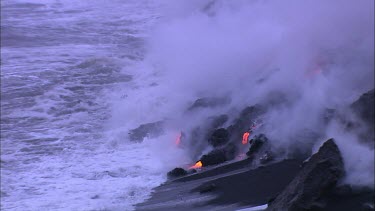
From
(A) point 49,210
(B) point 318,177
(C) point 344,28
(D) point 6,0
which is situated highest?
(D) point 6,0

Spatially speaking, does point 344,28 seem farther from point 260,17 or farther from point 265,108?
point 260,17

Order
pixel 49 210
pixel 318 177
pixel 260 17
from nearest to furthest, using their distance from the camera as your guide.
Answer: pixel 318 177
pixel 49 210
pixel 260 17

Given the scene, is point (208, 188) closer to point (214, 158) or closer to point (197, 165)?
point (214, 158)

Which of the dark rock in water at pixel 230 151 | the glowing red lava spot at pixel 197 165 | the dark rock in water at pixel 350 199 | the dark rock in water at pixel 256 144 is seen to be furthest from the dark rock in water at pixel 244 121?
the dark rock in water at pixel 350 199

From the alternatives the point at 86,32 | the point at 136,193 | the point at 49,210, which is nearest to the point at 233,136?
the point at 136,193

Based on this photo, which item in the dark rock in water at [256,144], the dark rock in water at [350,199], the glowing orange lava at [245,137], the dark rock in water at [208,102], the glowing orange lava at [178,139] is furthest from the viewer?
the dark rock in water at [208,102]

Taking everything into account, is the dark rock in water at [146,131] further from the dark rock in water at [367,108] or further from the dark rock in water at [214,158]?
the dark rock in water at [367,108]

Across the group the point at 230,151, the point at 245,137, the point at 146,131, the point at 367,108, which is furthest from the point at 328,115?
the point at 146,131

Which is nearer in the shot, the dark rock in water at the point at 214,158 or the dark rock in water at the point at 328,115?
the dark rock in water at the point at 328,115
